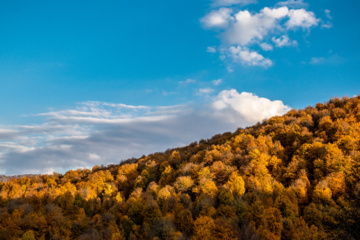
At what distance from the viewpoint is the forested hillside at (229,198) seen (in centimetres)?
6706

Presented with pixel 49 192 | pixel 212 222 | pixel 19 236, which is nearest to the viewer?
pixel 212 222

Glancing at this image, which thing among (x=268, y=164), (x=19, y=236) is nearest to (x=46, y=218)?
(x=19, y=236)

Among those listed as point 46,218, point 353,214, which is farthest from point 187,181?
point 353,214

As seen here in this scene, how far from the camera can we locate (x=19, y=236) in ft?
265

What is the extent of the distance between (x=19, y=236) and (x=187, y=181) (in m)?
54.5

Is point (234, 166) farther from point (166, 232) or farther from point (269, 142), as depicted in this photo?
point (166, 232)

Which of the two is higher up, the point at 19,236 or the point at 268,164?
the point at 268,164

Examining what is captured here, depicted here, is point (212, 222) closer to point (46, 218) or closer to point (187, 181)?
point (187, 181)

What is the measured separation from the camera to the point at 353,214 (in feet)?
73.2

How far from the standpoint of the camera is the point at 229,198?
3214 inches

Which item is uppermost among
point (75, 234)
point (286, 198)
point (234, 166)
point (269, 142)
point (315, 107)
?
point (315, 107)

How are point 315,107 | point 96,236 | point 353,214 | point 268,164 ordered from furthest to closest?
point 315,107
point 268,164
point 96,236
point 353,214

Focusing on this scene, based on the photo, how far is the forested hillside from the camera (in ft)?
220

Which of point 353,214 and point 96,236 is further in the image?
point 96,236
